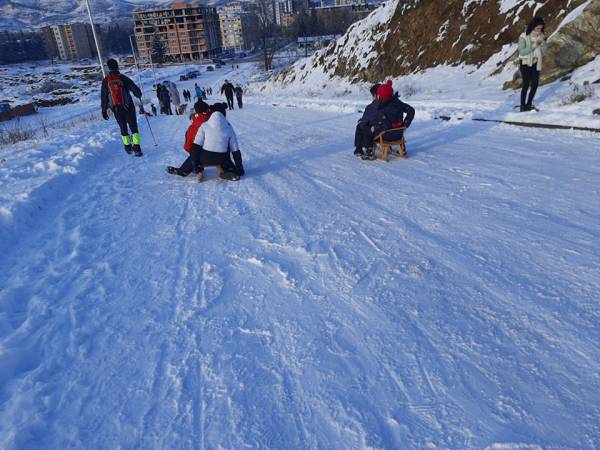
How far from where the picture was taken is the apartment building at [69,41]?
448 feet

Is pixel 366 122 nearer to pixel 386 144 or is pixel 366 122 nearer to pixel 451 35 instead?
pixel 386 144

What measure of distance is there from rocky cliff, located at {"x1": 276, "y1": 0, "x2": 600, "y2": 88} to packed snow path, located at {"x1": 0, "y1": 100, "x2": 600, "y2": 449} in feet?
24.8

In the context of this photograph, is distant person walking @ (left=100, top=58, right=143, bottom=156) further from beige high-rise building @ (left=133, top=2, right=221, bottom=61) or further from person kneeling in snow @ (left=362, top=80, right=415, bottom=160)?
beige high-rise building @ (left=133, top=2, right=221, bottom=61)

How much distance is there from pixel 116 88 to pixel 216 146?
3.55 meters

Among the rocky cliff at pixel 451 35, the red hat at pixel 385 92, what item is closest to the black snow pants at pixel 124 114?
the red hat at pixel 385 92

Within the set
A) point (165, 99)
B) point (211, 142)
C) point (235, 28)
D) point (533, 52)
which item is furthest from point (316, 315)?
point (235, 28)

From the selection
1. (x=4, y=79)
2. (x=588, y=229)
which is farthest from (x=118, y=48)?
(x=588, y=229)

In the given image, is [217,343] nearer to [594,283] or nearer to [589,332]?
[589,332]

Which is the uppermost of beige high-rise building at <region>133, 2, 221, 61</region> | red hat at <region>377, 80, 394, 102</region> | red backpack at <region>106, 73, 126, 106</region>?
beige high-rise building at <region>133, 2, 221, 61</region>

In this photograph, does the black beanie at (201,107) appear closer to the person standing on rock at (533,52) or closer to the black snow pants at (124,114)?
the black snow pants at (124,114)

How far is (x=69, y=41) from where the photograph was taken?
141m

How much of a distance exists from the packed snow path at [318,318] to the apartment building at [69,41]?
163 m

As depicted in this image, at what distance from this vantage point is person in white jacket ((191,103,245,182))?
5965 mm

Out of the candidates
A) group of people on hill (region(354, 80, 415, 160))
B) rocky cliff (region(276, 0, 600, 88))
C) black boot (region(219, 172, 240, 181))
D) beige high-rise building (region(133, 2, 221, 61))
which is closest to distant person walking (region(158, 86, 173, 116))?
rocky cliff (region(276, 0, 600, 88))
